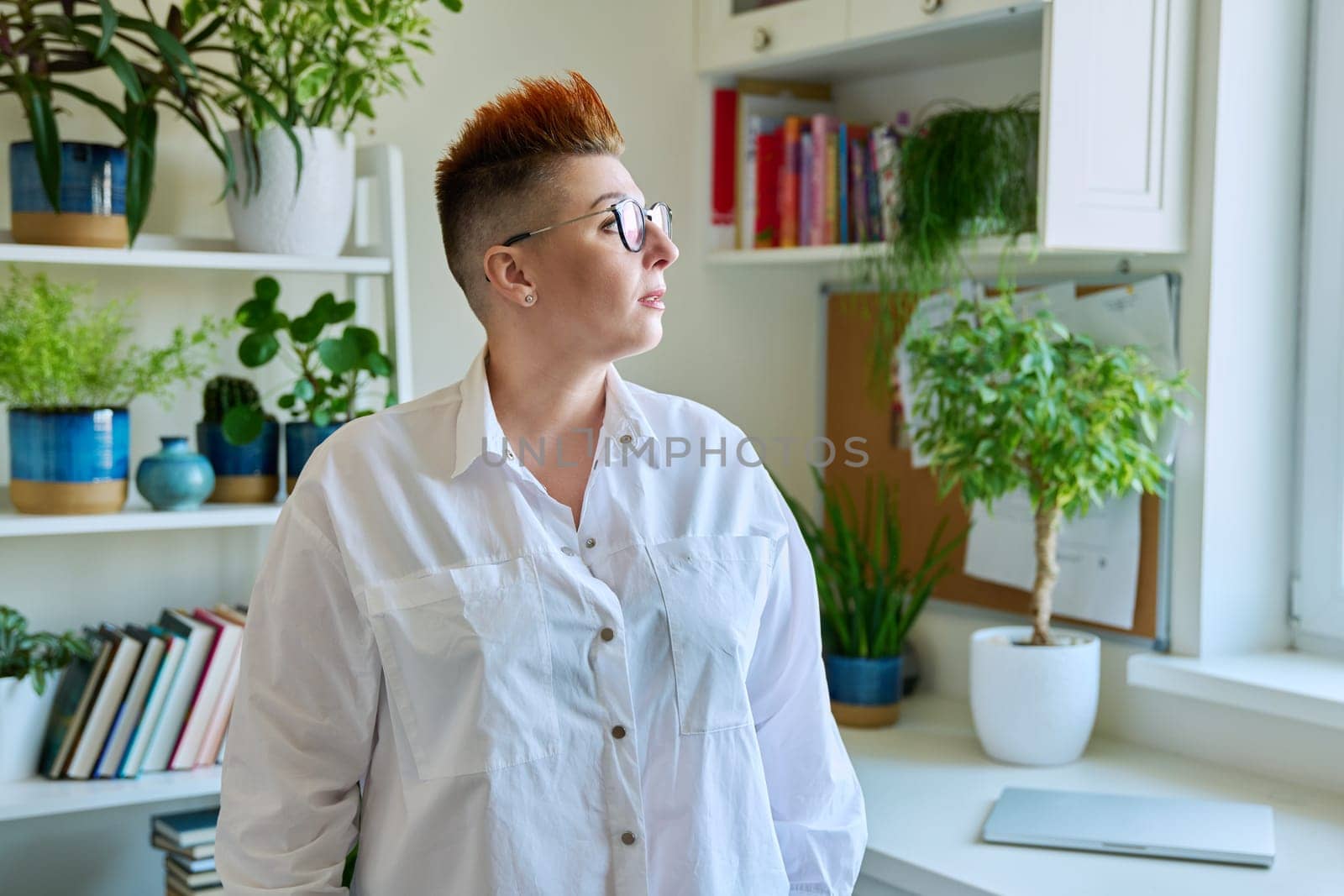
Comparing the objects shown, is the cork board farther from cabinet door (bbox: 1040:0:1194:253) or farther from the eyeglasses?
the eyeglasses

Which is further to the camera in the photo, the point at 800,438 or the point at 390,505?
the point at 800,438

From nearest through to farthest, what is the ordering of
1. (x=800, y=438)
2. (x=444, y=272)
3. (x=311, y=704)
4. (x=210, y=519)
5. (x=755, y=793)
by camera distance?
(x=311, y=704) < (x=755, y=793) < (x=210, y=519) < (x=444, y=272) < (x=800, y=438)

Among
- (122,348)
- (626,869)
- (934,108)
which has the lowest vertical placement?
(626,869)

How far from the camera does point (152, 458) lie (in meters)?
1.85

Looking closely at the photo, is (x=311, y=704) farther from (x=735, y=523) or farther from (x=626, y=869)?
(x=735, y=523)

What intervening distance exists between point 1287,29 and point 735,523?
1335mm

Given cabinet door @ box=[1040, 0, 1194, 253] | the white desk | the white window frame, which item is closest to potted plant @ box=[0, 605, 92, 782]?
the white desk

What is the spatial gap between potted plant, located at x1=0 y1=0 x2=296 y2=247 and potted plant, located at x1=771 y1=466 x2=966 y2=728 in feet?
3.98

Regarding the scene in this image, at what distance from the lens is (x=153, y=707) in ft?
5.94

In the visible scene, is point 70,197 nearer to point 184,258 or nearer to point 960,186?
point 184,258

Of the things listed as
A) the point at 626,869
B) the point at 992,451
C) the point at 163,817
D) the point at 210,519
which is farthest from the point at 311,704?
the point at 992,451

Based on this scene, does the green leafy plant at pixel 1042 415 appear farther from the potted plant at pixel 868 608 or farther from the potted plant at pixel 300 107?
the potted plant at pixel 300 107

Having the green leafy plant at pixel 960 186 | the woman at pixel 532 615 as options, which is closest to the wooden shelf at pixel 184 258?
the woman at pixel 532 615

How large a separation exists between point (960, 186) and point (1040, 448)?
17.1 inches
